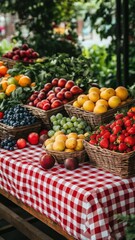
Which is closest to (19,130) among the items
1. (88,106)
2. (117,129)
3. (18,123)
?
(18,123)

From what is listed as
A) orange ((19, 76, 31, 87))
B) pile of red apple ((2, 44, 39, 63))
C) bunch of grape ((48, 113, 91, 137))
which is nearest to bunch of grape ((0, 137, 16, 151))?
bunch of grape ((48, 113, 91, 137))

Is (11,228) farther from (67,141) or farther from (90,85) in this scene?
(90,85)

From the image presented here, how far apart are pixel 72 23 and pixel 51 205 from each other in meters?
6.84

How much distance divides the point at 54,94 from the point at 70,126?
59 cm

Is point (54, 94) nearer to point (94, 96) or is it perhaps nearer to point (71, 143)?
point (94, 96)

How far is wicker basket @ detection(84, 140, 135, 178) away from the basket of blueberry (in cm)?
81

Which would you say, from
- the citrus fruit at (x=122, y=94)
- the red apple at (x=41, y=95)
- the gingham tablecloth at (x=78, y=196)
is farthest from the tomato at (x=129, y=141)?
the red apple at (x=41, y=95)

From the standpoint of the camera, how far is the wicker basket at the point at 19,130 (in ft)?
13.4

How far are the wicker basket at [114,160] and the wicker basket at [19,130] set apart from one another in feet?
2.66

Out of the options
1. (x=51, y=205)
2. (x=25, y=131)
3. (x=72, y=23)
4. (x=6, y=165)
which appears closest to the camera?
(x=51, y=205)

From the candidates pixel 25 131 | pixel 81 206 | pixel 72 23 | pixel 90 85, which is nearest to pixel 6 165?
pixel 25 131

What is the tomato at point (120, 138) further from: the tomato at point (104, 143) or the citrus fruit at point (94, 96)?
the citrus fruit at point (94, 96)

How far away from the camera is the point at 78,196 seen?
3.10 m

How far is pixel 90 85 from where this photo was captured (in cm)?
456
